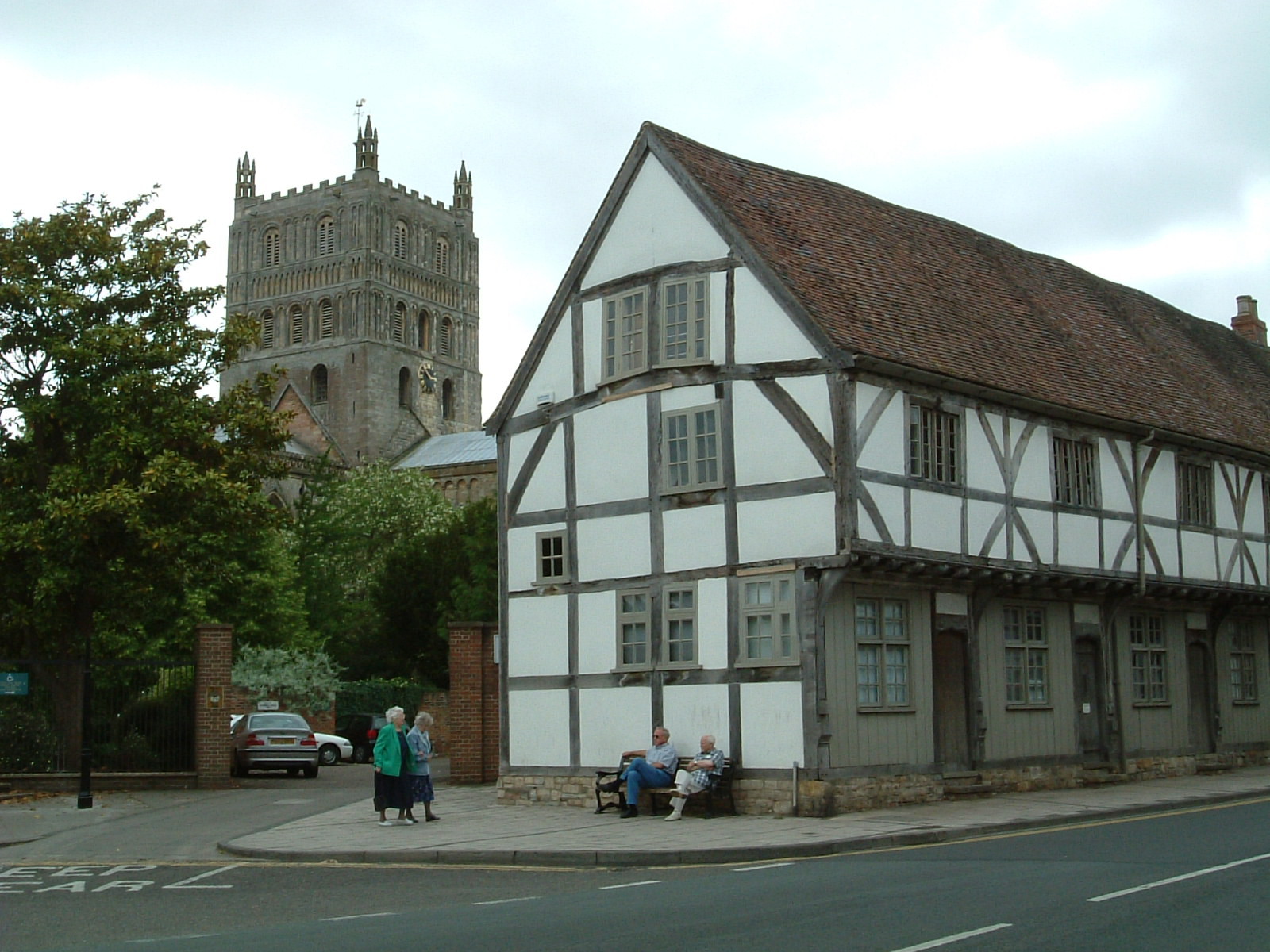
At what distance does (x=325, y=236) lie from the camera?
4604 inches

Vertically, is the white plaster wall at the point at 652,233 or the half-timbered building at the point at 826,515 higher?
the white plaster wall at the point at 652,233

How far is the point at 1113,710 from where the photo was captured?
2605 centimetres

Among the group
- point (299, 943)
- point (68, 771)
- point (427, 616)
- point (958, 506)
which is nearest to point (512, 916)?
point (299, 943)

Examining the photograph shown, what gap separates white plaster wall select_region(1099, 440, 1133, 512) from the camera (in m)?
26.0

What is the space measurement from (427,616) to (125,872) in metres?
42.4

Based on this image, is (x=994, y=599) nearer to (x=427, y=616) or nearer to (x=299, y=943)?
(x=299, y=943)

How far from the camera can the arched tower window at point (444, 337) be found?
395ft

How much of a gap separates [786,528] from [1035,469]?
5.58 metres

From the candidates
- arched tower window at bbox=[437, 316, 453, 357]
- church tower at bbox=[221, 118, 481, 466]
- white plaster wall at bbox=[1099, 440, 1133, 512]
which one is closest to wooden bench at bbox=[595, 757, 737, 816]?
white plaster wall at bbox=[1099, 440, 1133, 512]

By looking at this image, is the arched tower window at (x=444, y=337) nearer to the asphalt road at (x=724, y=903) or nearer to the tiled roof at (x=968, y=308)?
the tiled roof at (x=968, y=308)

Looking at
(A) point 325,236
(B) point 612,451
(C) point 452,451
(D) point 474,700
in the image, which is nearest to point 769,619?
(B) point 612,451

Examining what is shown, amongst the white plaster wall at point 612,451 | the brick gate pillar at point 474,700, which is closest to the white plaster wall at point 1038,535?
the white plaster wall at point 612,451

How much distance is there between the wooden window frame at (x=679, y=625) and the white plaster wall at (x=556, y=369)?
399cm

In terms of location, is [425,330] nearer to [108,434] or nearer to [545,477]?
[108,434]
